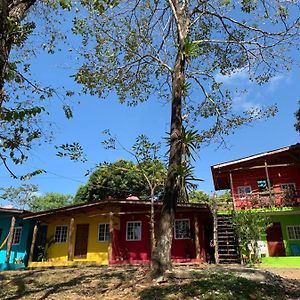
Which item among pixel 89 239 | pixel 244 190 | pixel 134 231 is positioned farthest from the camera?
pixel 244 190

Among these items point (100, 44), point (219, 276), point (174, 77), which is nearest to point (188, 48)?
point (174, 77)

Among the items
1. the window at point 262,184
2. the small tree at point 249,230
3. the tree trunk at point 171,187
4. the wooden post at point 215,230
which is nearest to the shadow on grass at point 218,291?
the tree trunk at point 171,187

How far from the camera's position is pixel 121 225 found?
66.8 feet

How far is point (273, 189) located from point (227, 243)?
603 cm

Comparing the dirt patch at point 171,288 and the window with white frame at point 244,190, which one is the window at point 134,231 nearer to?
the window with white frame at point 244,190

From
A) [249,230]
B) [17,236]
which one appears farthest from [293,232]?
[17,236]

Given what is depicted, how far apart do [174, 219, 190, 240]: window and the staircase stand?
175 centimetres

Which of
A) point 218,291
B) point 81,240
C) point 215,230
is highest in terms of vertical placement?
point 215,230

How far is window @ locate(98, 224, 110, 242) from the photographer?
20.7 m

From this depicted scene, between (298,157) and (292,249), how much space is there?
606 cm

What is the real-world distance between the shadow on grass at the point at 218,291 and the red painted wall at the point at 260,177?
13.9 metres

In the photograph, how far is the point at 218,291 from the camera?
740cm

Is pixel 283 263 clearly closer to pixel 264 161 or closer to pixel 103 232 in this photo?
pixel 264 161

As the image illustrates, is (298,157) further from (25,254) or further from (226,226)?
(25,254)
